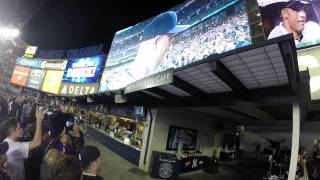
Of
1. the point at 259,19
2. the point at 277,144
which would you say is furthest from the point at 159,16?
the point at 277,144

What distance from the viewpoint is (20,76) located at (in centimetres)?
5116

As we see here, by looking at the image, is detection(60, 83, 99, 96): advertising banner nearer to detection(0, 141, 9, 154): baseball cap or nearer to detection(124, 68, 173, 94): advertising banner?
detection(124, 68, 173, 94): advertising banner

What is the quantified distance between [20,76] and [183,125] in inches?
1778

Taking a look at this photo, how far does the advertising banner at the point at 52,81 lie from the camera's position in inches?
1694

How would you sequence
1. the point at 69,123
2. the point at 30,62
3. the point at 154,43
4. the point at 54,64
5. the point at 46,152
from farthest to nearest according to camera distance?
the point at 30,62
the point at 54,64
the point at 154,43
the point at 69,123
the point at 46,152

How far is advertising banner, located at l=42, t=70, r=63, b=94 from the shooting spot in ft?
141

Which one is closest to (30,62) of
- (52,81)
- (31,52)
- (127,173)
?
(31,52)

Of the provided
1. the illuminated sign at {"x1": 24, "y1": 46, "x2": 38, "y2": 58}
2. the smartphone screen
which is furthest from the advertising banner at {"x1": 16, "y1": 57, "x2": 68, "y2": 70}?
the smartphone screen

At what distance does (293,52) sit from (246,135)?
28.7 m

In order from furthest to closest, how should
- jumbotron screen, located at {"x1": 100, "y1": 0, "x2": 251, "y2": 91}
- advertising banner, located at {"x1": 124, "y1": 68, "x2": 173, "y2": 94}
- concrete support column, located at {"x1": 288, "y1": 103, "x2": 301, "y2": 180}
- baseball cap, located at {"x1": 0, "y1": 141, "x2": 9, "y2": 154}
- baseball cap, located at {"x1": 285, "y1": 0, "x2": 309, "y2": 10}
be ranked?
jumbotron screen, located at {"x1": 100, "y1": 0, "x2": 251, "y2": 91} → baseball cap, located at {"x1": 285, "y1": 0, "x2": 309, "y2": 10} → advertising banner, located at {"x1": 124, "y1": 68, "x2": 173, "y2": 94} → concrete support column, located at {"x1": 288, "y1": 103, "x2": 301, "y2": 180} → baseball cap, located at {"x1": 0, "y1": 141, "x2": 9, "y2": 154}

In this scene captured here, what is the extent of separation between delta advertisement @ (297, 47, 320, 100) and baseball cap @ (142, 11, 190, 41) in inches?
422

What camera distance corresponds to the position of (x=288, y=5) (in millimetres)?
15328

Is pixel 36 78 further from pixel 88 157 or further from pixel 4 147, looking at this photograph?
pixel 88 157

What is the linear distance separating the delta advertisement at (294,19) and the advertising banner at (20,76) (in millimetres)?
45138
